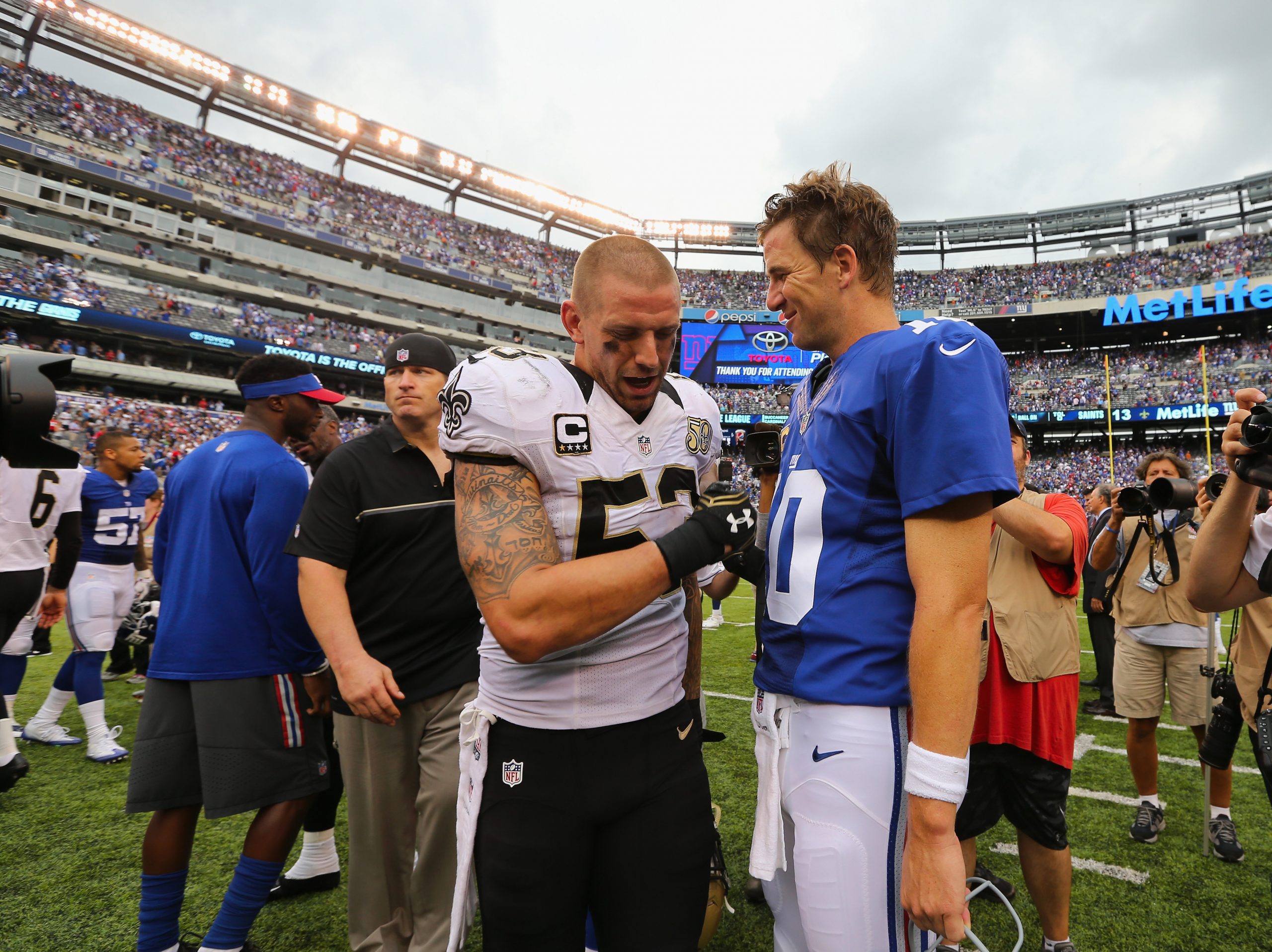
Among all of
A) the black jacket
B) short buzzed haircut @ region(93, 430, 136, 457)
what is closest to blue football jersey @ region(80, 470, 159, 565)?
short buzzed haircut @ region(93, 430, 136, 457)

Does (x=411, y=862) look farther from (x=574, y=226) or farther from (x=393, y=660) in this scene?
(x=574, y=226)

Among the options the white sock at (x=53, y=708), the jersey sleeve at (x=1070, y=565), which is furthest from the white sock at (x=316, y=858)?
the jersey sleeve at (x=1070, y=565)

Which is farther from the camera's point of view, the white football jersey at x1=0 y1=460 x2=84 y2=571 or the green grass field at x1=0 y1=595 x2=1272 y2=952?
the white football jersey at x1=0 y1=460 x2=84 y2=571

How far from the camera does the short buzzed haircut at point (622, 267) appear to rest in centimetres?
162

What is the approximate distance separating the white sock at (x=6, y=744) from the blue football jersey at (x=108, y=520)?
63.9 inches

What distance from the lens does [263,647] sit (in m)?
2.61

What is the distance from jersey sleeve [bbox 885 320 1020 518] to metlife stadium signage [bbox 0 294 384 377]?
24.9m

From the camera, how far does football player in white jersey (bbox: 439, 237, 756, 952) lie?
4.87ft

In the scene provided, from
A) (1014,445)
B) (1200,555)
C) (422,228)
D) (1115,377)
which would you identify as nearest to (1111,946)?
(1200,555)

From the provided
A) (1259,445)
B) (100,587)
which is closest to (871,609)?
(1259,445)

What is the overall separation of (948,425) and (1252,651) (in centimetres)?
241

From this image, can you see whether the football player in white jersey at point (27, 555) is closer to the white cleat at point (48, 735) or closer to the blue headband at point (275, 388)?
the white cleat at point (48, 735)

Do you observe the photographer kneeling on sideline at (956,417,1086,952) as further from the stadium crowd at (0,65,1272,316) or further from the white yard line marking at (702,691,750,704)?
the stadium crowd at (0,65,1272,316)

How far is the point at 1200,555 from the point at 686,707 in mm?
1789
